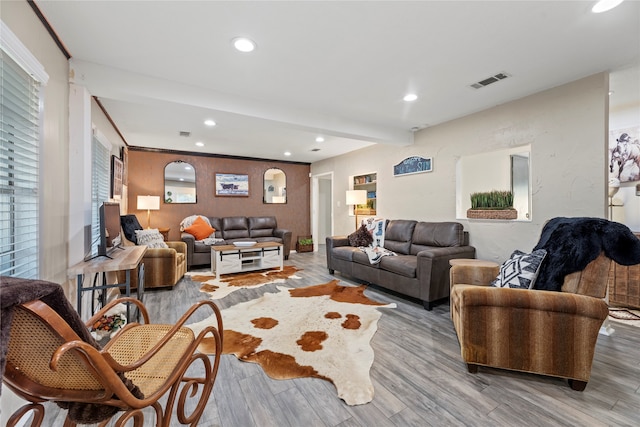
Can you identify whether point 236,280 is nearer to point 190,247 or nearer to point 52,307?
point 190,247

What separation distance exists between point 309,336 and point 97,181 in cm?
305

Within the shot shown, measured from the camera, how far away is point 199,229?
5484 mm

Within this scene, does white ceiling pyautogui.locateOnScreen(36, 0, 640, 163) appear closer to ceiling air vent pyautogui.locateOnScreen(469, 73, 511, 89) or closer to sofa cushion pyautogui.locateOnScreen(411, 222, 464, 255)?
ceiling air vent pyautogui.locateOnScreen(469, 73, 511, 89)

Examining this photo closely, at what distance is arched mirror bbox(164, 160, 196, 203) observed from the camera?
19.1 feet

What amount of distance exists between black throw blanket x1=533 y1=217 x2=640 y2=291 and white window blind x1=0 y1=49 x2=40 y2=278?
3.27 meters

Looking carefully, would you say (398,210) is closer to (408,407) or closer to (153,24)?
(408,407)

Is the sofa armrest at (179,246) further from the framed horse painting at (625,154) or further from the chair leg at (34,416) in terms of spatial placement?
the framed horse painting at (625,154)

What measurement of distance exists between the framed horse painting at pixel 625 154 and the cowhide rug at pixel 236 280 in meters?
4.46

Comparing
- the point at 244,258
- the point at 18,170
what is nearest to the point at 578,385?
the point at 18,170

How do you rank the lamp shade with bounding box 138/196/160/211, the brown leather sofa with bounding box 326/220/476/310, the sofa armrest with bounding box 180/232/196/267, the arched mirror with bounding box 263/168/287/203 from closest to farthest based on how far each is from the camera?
the brown leather sofa with bounding box 326/220/476/310
the sofa armrest with bounding box 180/232/196/267
the lamp shade with bounding box 138/196/160/211
the arched mirror with bounding box 263/168/287/203

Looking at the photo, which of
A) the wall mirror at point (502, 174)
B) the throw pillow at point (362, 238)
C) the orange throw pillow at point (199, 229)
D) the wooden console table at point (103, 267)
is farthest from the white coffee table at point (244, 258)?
the wall mirror at point (502, 174)

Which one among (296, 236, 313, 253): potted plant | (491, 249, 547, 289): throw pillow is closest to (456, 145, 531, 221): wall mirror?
(491, 249, 547, 289): throw pillow

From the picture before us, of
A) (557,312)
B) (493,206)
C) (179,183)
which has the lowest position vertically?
(557,312)

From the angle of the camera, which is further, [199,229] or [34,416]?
[199,229]
